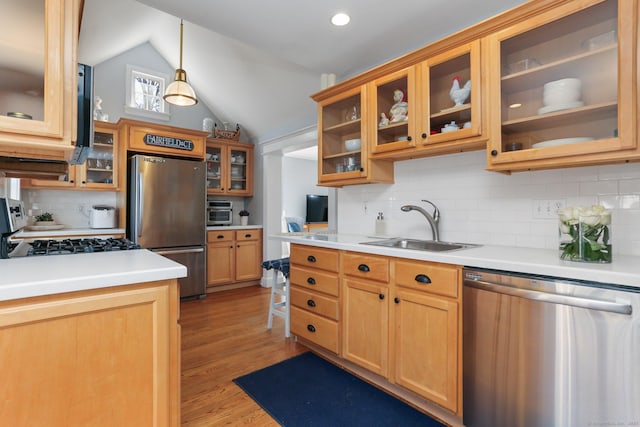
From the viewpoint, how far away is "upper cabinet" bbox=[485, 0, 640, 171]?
136cm

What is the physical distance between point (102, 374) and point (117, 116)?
4.16m

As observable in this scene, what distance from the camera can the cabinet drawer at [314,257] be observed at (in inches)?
86.2

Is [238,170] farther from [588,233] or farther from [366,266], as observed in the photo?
[588,233]

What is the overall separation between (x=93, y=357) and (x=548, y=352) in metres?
1.72

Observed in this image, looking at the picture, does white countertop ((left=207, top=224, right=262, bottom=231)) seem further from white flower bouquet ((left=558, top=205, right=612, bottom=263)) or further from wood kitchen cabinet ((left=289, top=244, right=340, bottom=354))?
white flower bouquet ((left=558, top=205, right=612, bottom=263))

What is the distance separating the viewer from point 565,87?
1.57 metres

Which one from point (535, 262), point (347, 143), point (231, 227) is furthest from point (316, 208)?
point (535, 262)

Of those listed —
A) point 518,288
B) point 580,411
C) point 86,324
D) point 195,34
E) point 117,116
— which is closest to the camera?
point 86,324

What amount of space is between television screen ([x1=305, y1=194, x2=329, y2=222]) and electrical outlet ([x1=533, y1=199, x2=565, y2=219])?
6068 mm

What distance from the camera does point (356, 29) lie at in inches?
91.4

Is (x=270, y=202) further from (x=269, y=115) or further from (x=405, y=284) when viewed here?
(x=405, y=284)

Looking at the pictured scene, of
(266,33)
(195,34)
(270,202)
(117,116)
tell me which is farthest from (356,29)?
(117,116)

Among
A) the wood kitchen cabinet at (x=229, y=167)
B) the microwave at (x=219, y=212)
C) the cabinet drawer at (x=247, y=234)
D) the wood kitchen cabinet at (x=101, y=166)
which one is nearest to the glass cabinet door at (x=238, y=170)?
the wood kitchen cabinet at (x=229, y=167)

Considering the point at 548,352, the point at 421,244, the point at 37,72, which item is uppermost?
the point at 37,72
